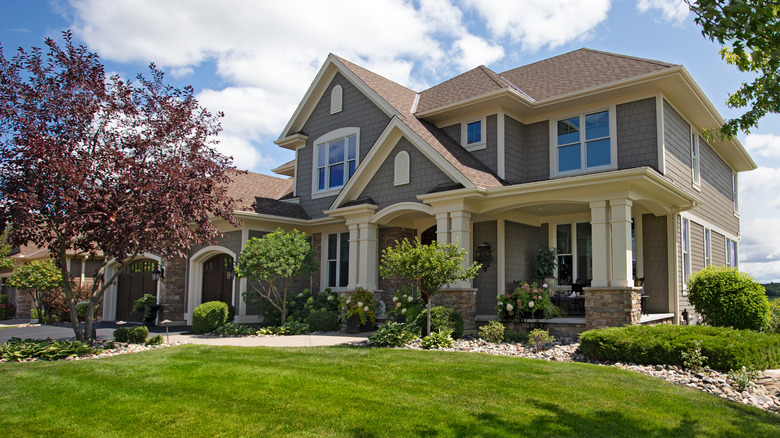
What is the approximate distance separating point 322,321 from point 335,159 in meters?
5.96

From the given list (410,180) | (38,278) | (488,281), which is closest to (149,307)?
(38,278)

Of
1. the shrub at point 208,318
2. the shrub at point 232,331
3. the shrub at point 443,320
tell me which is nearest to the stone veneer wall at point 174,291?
the shrub at point 208,318

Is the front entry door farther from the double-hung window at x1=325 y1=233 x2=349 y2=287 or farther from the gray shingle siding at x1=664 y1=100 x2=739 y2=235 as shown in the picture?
the gray shingle siding at x1=664 y1=100 x2=739 y2=235

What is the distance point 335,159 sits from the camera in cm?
1864

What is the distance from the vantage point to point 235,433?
5.48 metres

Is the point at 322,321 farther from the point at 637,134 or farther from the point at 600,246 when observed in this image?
the point at 637,134

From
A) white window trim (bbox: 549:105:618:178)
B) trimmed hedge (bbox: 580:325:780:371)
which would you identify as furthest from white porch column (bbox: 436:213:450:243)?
trimmed hedge (bbox: 580:325:780:371)

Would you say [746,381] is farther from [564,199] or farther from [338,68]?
[338,68]

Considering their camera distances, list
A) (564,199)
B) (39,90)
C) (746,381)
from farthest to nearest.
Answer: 1. (564,199)
2. (39,90)
3. (746,381)

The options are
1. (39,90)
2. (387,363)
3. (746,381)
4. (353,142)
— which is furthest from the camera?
(353,142)

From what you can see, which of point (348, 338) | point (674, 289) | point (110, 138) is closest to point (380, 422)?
point (348, 338)

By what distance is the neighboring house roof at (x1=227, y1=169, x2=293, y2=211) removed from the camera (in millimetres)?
18594

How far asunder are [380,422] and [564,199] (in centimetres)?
783

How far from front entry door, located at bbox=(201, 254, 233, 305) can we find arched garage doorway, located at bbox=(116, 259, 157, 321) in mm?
2804
